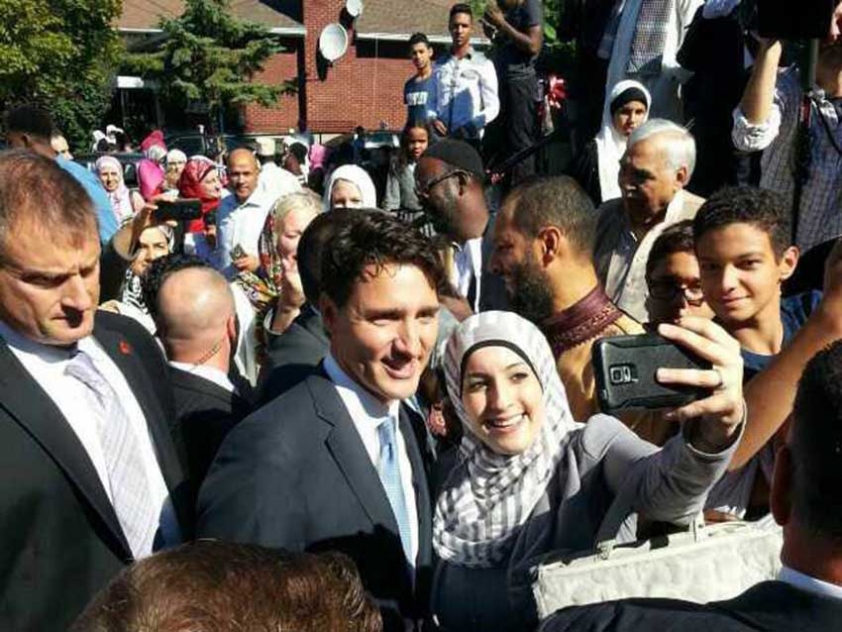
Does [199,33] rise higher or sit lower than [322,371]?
higher

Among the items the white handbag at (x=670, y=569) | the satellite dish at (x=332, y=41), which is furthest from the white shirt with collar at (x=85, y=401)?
the satellite dish at (x=332, y=41)

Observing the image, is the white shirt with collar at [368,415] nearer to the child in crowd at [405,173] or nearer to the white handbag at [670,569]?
the white handbag at [670,569]

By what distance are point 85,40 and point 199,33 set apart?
399 centimetres

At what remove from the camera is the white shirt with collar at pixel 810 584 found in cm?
151

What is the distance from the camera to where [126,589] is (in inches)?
49.3

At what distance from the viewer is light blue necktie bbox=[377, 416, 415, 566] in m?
2.54

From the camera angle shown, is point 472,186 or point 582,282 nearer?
point 582,282

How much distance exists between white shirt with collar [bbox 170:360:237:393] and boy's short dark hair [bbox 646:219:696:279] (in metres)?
1.35

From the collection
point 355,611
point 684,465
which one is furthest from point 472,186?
point 355,611

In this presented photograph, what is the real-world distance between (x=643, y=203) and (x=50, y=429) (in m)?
2.74

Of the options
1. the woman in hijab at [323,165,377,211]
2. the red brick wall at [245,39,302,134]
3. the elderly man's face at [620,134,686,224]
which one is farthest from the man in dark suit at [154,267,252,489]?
the red brick wall at [245,39,302,134]

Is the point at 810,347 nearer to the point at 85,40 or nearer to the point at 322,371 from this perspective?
the point at 322,371

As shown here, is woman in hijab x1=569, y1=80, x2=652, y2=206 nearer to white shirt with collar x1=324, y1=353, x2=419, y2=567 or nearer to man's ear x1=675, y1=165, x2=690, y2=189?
man's ear x1=675, y1=165, x2=690, y2=189

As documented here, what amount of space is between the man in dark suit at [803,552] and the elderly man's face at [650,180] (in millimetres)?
2818
